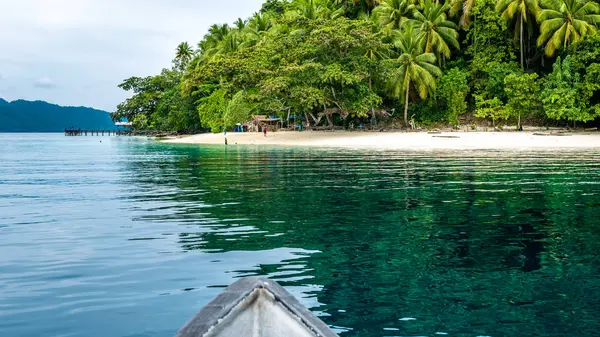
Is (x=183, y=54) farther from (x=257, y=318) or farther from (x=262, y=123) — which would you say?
(x=257, y=318)

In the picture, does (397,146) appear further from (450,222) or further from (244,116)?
(450,222)

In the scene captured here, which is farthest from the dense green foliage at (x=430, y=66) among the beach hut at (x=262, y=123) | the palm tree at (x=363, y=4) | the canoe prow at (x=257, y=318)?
the canoe prow at (x=257, y=318)

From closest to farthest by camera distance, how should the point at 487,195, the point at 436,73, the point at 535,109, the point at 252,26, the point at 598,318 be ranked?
the point at 598,318 < the point at 487,195 < the point at 535,109 < the point at 436,73 < the point at 252,26

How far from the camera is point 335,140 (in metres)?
52.5

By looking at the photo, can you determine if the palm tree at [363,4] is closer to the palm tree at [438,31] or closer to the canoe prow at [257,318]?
the palm tree at [438,31]

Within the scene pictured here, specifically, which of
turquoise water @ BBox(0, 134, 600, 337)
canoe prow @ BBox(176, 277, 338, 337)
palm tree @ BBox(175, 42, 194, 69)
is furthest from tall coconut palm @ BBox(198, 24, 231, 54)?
canoe prow @ BBox(176, 277, 338, 337)

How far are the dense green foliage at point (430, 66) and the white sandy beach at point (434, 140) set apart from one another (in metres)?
2.94

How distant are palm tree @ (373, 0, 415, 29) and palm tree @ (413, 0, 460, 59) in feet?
11.6

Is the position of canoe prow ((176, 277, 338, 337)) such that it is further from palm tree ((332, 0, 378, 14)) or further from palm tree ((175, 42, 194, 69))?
palm tree ((175, 42, 194, 69))

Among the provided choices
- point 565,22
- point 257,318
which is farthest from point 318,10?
point 257,318

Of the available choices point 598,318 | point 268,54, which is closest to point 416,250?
point 598,318

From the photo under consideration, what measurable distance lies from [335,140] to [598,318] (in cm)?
4642

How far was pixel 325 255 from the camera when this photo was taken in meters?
9.16

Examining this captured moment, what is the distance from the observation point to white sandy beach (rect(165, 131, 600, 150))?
4153 centimetres
